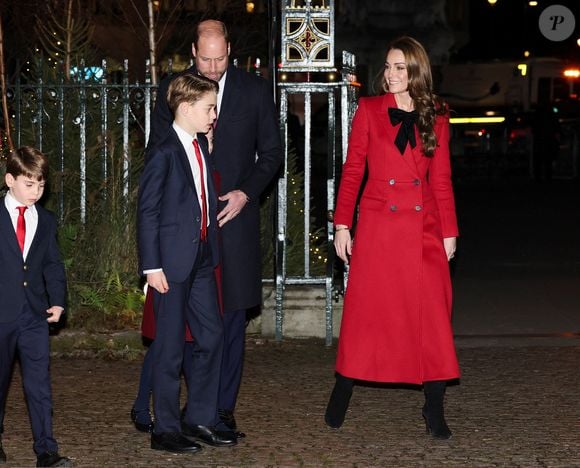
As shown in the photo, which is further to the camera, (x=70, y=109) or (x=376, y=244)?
(x=70, y=109)

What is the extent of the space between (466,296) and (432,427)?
5203 millimetres

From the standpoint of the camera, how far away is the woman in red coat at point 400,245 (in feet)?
21.3

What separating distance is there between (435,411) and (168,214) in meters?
1.66

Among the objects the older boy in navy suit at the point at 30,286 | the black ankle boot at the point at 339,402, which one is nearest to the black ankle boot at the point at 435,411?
the black ankle boot at the point at 339,402

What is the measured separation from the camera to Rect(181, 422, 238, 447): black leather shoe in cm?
632

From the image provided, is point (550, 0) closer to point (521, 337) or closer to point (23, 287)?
point (521, 337)

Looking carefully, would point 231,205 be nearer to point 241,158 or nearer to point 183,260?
point 241,158

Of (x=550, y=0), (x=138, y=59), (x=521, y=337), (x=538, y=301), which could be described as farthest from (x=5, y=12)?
(x=550, y=0)

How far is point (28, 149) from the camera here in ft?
19.1

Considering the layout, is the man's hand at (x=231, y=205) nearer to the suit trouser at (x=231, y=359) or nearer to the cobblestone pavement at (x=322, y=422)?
the suit trouser at (x=231, y=359)

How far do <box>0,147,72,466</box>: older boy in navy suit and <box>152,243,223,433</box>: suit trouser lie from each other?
501mm

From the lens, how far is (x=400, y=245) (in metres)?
6.51

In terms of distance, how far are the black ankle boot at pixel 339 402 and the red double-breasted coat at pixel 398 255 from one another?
105 millimetres

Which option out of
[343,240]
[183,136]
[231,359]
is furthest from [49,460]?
[343,240]
